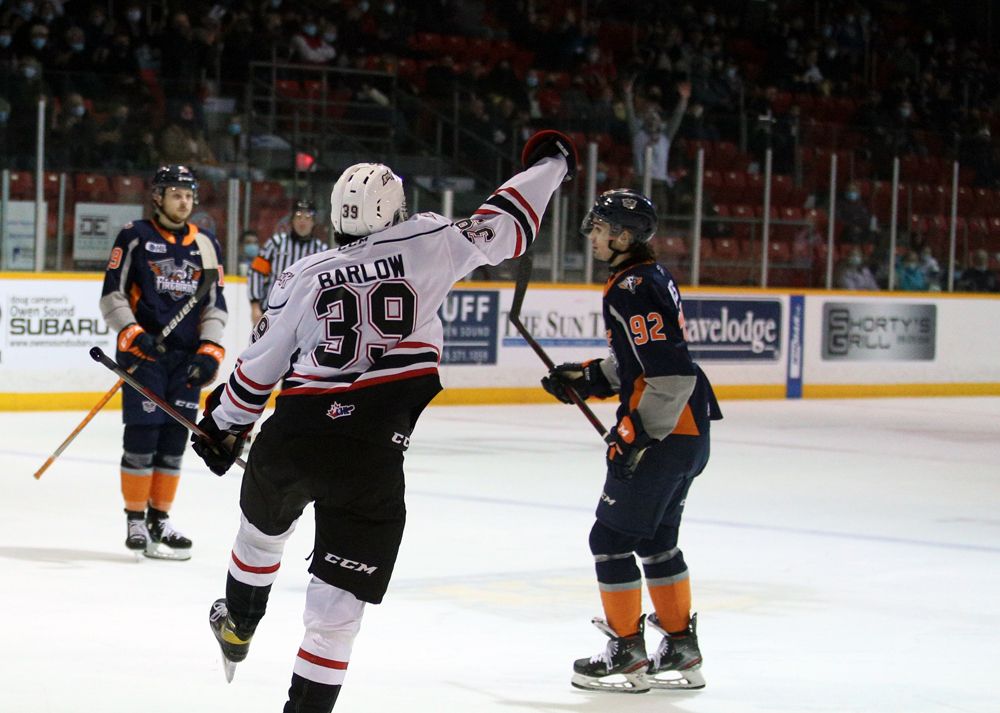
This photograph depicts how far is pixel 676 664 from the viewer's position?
14.0ft

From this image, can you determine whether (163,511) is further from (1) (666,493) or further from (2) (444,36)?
(2) (444,36)

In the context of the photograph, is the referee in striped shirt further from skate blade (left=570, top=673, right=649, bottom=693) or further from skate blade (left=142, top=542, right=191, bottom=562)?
skate blade (left=570, top=673, right=649, bottom=693)

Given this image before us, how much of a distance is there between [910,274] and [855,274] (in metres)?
0.68

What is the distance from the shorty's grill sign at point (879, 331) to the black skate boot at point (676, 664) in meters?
11.1

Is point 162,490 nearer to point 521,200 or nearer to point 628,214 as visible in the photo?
point 628,214

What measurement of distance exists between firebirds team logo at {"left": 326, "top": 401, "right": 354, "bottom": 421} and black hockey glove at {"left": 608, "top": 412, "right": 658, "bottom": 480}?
3.50 feet

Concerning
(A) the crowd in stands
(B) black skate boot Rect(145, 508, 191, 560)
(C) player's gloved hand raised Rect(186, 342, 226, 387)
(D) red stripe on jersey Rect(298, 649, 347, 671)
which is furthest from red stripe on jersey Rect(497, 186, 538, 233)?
(A) the crowd in stands

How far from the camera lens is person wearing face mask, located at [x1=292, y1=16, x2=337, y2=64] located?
1537cm

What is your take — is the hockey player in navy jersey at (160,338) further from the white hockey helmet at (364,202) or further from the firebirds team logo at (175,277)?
the white hockey helmet at (364,202)

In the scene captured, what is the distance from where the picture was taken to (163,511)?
20.2 feet

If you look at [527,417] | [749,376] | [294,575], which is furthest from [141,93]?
[294,575]

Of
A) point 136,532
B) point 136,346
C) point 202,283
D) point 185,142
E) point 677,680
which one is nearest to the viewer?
point 677,680

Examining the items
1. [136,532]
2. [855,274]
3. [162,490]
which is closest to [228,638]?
[136,532]

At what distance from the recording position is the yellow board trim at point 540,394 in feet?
37.7
